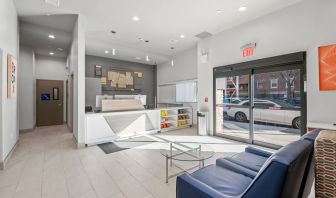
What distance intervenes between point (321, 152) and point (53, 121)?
9143mm

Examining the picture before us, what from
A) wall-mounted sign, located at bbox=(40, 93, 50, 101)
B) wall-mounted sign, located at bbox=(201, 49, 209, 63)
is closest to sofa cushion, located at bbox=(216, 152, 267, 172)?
wall-mounted sign, located at bbox=(201, 49, 209, 63)

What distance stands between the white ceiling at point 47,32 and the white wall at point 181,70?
4555 mm

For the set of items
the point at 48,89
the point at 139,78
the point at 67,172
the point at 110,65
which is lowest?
the point at 67,172

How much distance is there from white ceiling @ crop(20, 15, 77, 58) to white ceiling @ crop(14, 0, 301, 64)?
0.37 meters

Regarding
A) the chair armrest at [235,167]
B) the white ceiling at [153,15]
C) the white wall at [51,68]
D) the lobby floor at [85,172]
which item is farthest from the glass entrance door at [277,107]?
the white wall at [51,68]

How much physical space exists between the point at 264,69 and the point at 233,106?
4.61 ft

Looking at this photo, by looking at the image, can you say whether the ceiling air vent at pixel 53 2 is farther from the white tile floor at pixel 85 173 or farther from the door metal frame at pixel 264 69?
the door metal frame at pixel 264 69

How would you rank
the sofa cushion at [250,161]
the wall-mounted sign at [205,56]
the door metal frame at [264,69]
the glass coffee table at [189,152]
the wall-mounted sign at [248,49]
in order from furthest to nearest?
the wall-mounted sign at [205,56], the wall-mounted sign at [248,49], the door metal frame at [264,69], the glass coffee table at [189,152], the sofa cushion at [250,161]

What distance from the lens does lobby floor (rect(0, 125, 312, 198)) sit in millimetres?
2234

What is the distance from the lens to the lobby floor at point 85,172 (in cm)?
223

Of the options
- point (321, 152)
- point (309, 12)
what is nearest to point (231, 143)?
point (321, 152)

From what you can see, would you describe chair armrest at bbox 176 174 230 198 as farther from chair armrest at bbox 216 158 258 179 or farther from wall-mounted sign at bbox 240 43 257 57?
wall-mounted sign at bbox 240 43 257 57

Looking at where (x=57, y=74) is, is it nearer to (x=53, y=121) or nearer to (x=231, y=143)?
(x=53, y=121)

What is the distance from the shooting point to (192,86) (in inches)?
283
